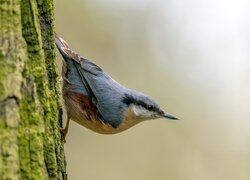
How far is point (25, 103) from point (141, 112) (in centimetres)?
258

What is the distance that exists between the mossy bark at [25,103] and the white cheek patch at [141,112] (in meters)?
2.04

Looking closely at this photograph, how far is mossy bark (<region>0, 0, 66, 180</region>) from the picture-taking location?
2295 millimetres

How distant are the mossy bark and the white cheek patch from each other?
204cm

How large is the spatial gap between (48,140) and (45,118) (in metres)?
0.10

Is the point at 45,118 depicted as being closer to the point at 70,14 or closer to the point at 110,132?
the point at 110,132

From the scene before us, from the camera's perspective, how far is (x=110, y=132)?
4.61 m

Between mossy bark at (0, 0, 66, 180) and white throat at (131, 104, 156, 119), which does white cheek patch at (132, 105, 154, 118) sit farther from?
mossy bark at (0, 0, 66, 180)

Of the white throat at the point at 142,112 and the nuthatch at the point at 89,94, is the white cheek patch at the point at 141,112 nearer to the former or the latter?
the white throat at the point at 142,112

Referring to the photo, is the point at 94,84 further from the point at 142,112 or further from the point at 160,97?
the point at 160,97

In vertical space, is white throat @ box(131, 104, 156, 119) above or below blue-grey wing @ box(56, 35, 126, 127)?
below

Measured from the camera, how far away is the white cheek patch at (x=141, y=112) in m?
4.90

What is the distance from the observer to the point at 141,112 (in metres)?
5.00

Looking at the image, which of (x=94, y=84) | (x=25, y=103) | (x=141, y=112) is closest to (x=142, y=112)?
(x=141, y=112)

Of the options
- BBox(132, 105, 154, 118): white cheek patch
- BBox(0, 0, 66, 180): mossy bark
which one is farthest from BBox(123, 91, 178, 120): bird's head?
BBox(0, 0, 66, 180): mossy bark
